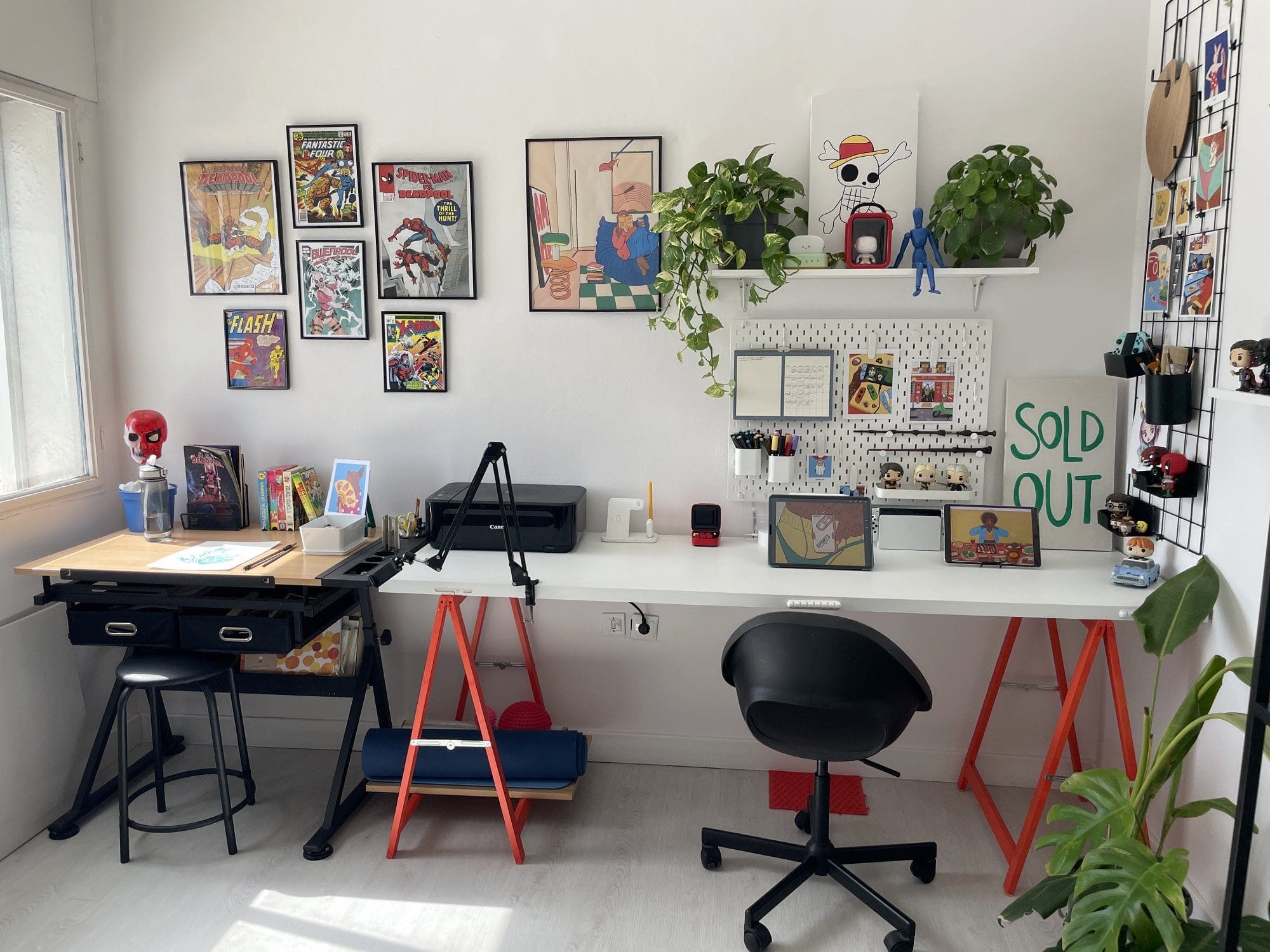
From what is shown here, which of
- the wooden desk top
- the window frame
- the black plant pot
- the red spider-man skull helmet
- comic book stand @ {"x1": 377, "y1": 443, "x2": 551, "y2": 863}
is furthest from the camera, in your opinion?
the red spider-man skull helmet

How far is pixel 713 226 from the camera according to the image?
7.98 feet

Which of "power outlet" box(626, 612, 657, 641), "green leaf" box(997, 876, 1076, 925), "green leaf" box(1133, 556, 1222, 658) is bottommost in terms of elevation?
"green leaf" box(997, 876, 1076, 925)

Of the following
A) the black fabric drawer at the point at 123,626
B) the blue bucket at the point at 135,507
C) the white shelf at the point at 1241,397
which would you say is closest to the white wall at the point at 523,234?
the blue bucket at the point at 135,507

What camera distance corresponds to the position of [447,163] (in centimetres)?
280

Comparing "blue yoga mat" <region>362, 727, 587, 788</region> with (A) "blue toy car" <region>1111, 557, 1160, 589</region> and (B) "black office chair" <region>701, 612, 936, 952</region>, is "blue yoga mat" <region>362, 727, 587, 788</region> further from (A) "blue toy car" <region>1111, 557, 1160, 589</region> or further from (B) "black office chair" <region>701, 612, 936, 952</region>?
(A) "blue toy car" <region>1111, 557, 1160, 589</region>

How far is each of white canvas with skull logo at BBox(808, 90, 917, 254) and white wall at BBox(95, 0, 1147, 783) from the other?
0.06m

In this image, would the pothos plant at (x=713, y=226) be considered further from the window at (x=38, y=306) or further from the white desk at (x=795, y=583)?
the window at (x=38, y=306)

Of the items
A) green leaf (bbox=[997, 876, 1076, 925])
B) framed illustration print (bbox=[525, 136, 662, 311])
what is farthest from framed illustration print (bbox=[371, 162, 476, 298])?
green leaf (bbox=[997, 876, 1076, 925])

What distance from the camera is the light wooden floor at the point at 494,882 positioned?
219 cm

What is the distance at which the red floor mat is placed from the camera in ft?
9.06

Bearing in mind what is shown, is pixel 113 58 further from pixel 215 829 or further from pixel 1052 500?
pixel 1052 500

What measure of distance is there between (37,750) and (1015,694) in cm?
293

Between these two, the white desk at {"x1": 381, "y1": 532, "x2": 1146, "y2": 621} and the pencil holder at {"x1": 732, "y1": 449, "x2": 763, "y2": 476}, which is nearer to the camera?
the white desk at {"x1": 381, "y1": 532, "x2": 1146, "y2": 621}

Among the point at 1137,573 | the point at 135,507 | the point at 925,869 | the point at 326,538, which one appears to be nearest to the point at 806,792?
the point at 925,869
